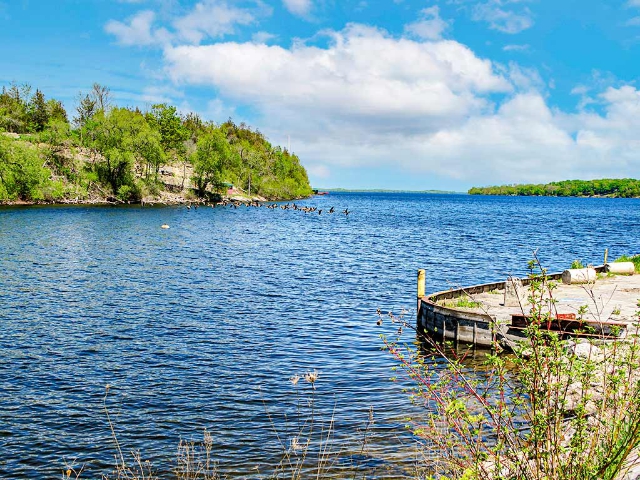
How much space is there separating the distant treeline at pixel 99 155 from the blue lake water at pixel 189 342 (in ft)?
172

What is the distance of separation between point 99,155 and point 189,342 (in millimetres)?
116076

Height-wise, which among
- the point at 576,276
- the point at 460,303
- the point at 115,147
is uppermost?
the point at 115,147

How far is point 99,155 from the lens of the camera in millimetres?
124750

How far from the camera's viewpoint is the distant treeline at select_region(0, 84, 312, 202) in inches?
3738

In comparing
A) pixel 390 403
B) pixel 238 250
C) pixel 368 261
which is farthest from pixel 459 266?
pixel 390 403

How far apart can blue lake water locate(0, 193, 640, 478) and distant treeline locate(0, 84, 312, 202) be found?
172 feet

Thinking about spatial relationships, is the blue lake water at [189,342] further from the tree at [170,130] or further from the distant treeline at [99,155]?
the tree at [170,130]

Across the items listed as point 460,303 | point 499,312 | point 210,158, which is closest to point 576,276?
point 499,312

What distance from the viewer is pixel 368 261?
4562 centimetres

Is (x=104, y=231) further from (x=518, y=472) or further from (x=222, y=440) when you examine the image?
(x=518, y=472)

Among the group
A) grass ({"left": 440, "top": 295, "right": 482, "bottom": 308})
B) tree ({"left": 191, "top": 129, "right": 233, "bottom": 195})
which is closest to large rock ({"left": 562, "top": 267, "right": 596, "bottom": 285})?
grass ({"left": 440, "top": 295, "right": 482, "bottom": 308})

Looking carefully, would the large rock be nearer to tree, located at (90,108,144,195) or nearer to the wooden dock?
the wooden dock

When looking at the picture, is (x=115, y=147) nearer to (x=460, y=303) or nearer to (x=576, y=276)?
(x=576, y=276)

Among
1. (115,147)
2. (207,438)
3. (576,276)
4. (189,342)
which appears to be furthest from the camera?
(115,147)
